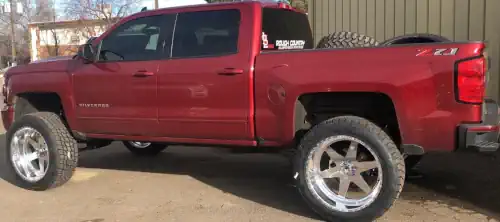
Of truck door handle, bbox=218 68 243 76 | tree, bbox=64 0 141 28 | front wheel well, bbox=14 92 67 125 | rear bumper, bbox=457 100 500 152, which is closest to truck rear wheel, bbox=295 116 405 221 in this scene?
rear bumper, bbox=457 100 500 152

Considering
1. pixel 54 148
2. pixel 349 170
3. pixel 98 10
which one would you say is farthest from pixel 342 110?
pixel 98 10

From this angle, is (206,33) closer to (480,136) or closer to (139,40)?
(139,40)

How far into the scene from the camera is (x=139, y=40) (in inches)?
225

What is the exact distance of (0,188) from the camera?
6223 millimetres

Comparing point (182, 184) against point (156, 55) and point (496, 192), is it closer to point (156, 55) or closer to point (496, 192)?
point (156, 55)

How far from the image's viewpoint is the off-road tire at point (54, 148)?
5.83 metres

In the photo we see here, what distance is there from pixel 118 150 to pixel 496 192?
18.9ft

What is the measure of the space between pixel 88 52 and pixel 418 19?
4.88m

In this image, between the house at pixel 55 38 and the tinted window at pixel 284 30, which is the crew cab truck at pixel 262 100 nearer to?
the tinted window at pixel 284 30

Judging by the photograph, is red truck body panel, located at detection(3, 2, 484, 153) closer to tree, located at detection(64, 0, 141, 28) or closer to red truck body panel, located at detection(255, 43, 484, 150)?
red truck body panel, located at detection(255, 43, 484, 150)

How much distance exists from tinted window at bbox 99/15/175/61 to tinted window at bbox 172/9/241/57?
0.14m

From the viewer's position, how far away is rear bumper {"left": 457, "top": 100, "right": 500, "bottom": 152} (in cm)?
400

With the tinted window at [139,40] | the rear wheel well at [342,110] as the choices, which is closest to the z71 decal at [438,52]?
the rear wheel well at [342,110]

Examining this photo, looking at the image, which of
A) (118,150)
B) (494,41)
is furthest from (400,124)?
(118,150)
